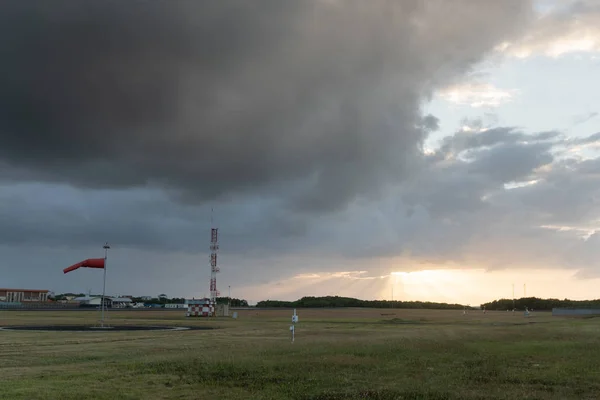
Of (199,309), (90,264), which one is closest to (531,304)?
(199,309)

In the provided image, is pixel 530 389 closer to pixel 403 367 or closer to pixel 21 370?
pixel 403 367

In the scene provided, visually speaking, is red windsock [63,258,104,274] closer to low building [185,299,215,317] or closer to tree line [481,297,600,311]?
low building [185,299,215,317]

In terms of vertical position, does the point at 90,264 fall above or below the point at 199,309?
above

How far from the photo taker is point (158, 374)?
22703 millimetres

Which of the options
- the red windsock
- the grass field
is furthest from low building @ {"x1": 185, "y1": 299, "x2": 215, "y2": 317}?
the grass field

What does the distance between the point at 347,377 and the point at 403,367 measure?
401cm

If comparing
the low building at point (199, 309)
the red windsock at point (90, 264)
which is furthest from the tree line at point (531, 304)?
the red windsock at point (90, 264)

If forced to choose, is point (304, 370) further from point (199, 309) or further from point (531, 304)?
point (531, 304)

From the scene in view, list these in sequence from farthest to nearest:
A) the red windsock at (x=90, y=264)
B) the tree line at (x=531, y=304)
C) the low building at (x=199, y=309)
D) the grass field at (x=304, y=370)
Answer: the tree line at (x=531, y=304) < the low building at (x=199, y=309) < the red windsock at (x=90, y=264) < the grass field at (x=304, y=370)

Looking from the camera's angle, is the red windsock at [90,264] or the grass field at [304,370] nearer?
the grass field at [304,370]

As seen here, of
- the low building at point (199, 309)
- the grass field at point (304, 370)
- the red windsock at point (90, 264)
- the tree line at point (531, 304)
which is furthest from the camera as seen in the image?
the tree line at point (531, 304)

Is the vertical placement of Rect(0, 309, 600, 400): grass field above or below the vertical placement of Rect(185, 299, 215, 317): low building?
above

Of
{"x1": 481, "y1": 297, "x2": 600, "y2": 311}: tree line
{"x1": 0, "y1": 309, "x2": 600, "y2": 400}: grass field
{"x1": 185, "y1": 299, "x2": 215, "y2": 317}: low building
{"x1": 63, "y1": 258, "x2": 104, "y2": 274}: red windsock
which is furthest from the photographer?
{"x1": 481, "y1": 297, "x2": 600, "y2": 311}: tree line

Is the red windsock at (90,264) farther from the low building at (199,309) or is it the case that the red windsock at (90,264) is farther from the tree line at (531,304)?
the tree line at (531,304)
